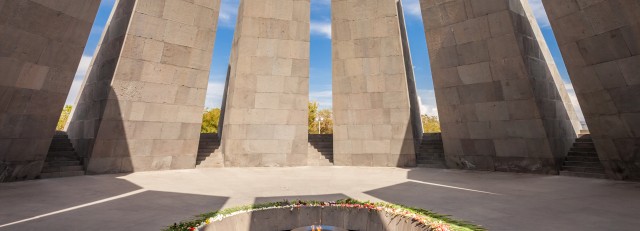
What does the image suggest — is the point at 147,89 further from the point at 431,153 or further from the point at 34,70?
the point at 431,153

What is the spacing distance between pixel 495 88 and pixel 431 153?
565 cm

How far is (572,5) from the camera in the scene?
10812 millimetres

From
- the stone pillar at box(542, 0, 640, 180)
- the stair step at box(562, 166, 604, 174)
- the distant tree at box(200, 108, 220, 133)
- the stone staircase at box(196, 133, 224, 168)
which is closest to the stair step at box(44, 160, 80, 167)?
the stone staircase at box(196, 133, 224, 168)

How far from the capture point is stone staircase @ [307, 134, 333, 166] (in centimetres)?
1984

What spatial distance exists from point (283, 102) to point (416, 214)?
13.3 metres

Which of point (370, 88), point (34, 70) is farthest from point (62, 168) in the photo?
point (370, 88)

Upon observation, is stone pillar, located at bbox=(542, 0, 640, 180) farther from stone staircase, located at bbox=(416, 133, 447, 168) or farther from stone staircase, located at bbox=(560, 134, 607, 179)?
stone staircase, located at bbox=(416, 133, 447, 168)

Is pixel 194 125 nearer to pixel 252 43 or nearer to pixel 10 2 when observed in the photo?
pixel 252 43

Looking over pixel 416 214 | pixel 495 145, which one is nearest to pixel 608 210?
pixel 416 214

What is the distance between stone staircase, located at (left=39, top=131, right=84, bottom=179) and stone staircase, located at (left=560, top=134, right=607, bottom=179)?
21107 millimetres

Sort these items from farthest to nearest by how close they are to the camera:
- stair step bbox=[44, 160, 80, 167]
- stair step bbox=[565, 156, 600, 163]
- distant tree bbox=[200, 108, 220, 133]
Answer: distant tree bbox=[200, 108, 220, 133]
stair step bbox=[565, 156, 600, 163]
stair step bbox=[44, 160, 80, 167]

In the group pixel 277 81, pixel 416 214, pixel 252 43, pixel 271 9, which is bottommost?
pixel 416 214

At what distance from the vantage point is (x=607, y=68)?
10.6 m

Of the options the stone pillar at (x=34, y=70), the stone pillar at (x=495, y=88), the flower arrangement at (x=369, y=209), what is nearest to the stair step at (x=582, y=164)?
the stone pillar at (x=495, y=88)
